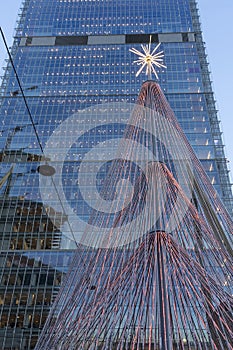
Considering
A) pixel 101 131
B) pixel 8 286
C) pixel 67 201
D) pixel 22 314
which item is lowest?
pixel 22 314

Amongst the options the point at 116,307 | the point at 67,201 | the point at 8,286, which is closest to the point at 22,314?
the point at 8,286

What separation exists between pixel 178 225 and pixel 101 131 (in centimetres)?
3615

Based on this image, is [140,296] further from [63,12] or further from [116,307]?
[63,12]

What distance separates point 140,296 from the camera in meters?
10.0

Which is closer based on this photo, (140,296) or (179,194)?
(140,296)

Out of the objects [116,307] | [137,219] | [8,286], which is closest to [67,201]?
[8,286]

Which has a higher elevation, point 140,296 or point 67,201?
point 67,201

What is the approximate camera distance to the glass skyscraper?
3381 cm

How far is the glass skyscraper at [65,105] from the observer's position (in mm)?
33812

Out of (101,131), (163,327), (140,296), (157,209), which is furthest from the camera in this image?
(101,131)

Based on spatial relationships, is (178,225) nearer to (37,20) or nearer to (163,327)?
(163,327)

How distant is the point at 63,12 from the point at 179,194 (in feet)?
201

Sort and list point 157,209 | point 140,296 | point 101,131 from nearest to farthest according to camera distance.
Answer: point 140,296 < point 157,209 < point 101,131

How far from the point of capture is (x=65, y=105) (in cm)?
5050
